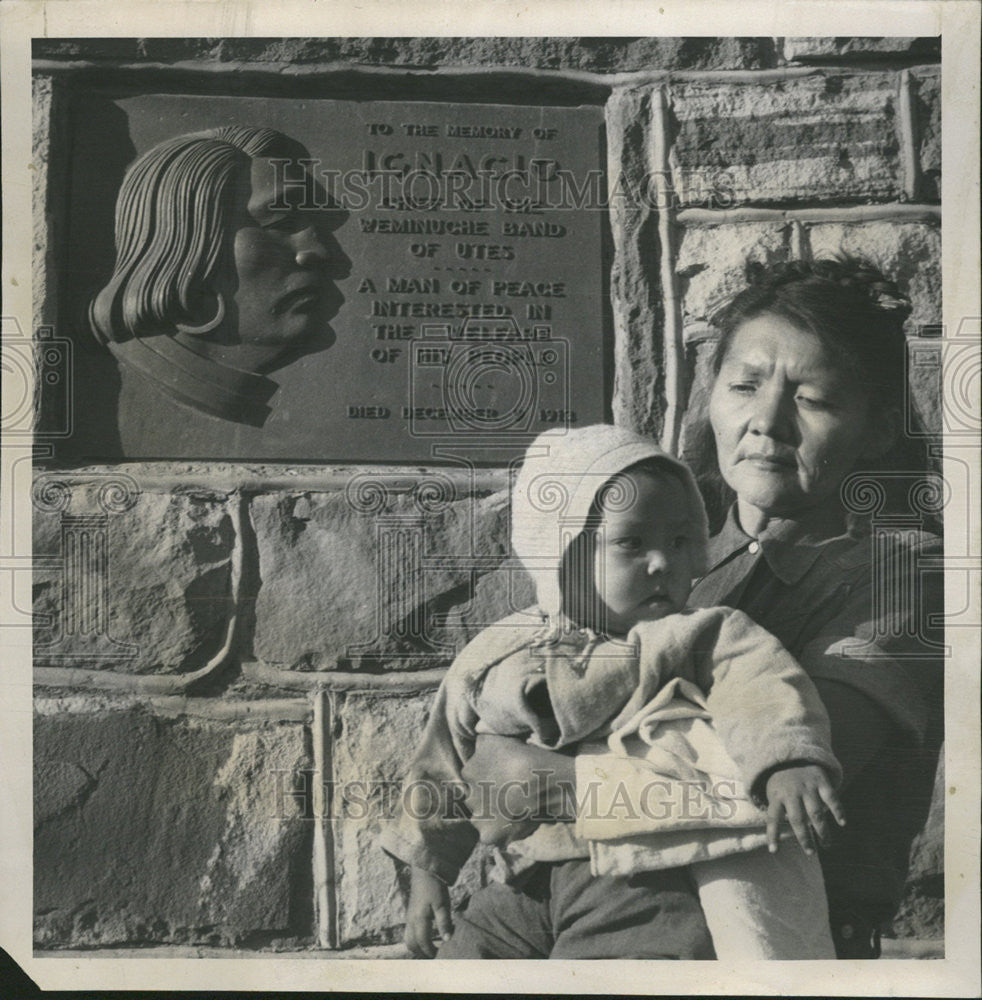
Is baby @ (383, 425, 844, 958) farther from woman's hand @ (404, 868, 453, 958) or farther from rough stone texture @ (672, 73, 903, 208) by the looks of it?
rough stone texture @ (672, 73, 903, 208)

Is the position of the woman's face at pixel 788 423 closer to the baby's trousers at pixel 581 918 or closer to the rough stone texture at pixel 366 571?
the rough stone texture at pixel 366 571

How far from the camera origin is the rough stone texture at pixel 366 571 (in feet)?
10.1

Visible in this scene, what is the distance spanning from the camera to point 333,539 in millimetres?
3098

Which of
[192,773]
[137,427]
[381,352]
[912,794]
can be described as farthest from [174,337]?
[912,794]

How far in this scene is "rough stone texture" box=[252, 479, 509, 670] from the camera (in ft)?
10.1

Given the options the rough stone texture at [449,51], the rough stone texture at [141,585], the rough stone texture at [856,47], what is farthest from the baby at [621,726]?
the rough stone texture at [856,47]

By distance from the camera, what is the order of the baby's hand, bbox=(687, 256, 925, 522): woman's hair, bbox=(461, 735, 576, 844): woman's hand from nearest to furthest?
the baby's hand → bbox=(461, 735, 576, 844): woman's hand → bbox=(687, 256, 925, 522): woman's hair

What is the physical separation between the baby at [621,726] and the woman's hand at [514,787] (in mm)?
28

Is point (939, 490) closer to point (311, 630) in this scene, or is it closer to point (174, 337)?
point (311, 630)

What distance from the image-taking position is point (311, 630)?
308 cm

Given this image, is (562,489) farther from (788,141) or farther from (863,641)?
(788,141)

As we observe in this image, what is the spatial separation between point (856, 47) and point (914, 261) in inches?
23.4

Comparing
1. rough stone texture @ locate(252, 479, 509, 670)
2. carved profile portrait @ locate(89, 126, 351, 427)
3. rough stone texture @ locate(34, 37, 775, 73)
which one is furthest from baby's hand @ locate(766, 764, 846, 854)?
rough stone texture @ locate(34, 37, 775, 73)

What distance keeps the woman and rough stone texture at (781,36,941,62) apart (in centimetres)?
57
